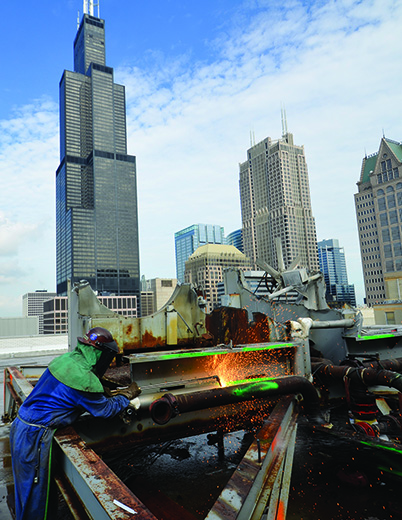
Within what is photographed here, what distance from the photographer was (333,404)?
25.2 ft

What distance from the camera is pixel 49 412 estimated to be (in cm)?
309

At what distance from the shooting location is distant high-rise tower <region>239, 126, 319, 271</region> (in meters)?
148

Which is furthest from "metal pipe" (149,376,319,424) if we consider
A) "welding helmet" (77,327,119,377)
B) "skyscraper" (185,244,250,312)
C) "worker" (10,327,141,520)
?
"skyscraper" (185,244,250,312)

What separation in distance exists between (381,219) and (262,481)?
114 metres

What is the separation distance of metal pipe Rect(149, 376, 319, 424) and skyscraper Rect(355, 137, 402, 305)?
104 metres

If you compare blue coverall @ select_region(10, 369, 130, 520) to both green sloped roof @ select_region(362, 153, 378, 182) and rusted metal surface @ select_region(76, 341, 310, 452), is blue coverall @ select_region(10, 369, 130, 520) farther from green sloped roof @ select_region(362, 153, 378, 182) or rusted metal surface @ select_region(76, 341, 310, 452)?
green sloped roof @ select_region(362, 153, 378, 182)

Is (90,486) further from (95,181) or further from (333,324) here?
(95,181)

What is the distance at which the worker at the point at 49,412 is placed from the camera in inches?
116

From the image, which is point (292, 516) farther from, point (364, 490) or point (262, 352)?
point (262, 352)

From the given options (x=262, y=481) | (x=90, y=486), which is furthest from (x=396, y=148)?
(x=90, y=486)

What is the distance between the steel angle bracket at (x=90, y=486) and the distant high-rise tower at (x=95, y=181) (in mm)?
142220

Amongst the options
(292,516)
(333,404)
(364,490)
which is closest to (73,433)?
(292,516)

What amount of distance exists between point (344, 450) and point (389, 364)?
312 centimetres

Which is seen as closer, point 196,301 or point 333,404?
point 333,404
